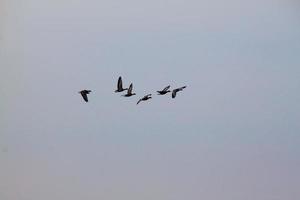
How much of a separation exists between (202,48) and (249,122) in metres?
0.39

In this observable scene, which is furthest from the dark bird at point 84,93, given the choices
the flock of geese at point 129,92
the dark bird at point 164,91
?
the dark bird at point 164,91

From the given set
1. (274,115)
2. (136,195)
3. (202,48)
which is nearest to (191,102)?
(202,48)

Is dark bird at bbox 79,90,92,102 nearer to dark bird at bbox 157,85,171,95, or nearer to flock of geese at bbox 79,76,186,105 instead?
flock of geese at bbox 79,76,186,105

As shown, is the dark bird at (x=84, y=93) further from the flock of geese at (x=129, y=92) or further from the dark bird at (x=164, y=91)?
the dark bird at (x=164, y=91)

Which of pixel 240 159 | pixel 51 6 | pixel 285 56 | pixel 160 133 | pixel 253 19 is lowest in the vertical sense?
pixel 240 159

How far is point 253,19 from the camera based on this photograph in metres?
1.47

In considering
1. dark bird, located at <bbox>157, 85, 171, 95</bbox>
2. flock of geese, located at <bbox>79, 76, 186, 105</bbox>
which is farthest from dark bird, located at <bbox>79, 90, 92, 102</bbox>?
dark bird, located at <bbox>157, 85, 171, 95</bbox>

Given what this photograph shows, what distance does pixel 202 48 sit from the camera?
1.48m

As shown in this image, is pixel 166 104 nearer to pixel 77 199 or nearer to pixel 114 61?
pixel 114 61

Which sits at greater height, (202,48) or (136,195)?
(202,48)

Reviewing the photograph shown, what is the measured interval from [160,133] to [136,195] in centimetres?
29

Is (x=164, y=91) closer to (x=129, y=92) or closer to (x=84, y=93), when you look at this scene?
(x=129, y=92)

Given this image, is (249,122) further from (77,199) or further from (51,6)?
(51,6)

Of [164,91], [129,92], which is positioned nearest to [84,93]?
[129,92]
